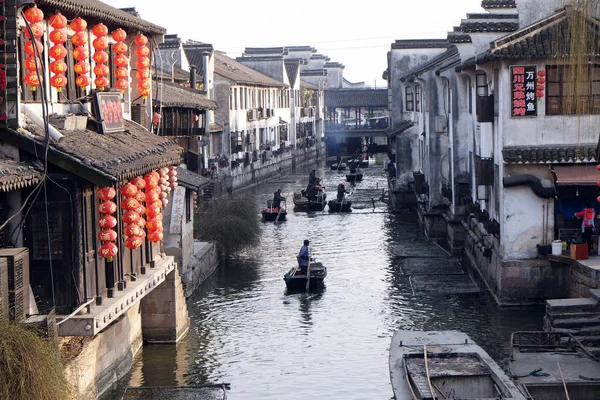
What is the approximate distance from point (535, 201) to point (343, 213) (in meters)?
27.0

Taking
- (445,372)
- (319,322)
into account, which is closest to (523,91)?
(319,322)

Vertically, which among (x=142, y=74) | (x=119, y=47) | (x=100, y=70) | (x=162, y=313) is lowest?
(x=162, y=313)

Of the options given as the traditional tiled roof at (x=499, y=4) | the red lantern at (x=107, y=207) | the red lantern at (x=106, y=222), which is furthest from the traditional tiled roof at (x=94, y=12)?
the traditional tiled roof at (x=499, y=4)

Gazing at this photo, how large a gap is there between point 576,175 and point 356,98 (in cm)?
8473

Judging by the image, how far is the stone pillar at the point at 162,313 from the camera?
26922 millimetres

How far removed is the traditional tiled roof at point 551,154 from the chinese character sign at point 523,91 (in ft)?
3.47

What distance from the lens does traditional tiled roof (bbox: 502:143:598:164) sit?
29.9 m

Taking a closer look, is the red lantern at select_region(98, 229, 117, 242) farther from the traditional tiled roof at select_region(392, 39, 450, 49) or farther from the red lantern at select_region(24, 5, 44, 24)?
the traditional tiled roof at select_region(392, 39, 450, 49)

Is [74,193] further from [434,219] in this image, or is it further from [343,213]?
[343,213]

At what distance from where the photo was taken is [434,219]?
46.0 metres

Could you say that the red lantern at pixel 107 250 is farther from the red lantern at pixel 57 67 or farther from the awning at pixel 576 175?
the awning at pixel 576 175

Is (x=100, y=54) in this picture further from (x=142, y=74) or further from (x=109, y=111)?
(x=142, y=74)

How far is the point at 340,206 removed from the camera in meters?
57.3

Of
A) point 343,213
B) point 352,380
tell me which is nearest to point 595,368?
point 352,380
